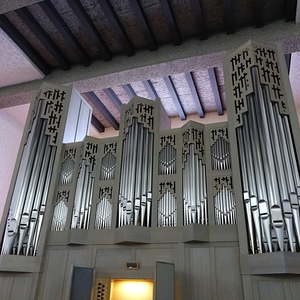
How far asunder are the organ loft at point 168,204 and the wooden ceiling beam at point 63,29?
5.90 ft

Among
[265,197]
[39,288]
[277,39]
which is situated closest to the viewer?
[265,197]

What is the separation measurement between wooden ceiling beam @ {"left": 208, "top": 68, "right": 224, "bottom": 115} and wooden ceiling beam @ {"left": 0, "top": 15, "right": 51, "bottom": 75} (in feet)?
11.7

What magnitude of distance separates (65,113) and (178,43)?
2561mm

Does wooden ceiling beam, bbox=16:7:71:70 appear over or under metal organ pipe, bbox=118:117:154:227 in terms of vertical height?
over

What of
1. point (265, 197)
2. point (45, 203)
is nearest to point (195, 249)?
point (265, 197)

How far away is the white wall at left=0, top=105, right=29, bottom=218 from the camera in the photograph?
8297 mm

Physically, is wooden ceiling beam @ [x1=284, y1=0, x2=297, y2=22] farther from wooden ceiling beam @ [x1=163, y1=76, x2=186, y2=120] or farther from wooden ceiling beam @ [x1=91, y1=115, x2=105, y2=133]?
wooden ceiling beam @ [x1=91, y1=115, x2=105, y2=133]

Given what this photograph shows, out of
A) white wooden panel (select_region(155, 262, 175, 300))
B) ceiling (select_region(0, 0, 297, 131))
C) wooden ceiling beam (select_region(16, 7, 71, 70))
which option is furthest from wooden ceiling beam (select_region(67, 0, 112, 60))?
white wooden panel (select_region(155, 262, 175, 300))

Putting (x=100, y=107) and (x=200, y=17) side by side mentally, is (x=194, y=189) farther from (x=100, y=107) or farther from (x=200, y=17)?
(x=100, y=107)

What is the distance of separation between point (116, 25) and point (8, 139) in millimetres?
4318

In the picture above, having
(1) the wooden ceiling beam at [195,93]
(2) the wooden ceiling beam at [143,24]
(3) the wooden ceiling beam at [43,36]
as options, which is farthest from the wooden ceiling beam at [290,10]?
(3) the wooden ceiling beam at [43,36]

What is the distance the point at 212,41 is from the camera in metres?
6.46

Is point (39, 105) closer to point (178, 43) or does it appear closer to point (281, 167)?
point (178, 43)

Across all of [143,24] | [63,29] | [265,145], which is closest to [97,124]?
[63,29]
